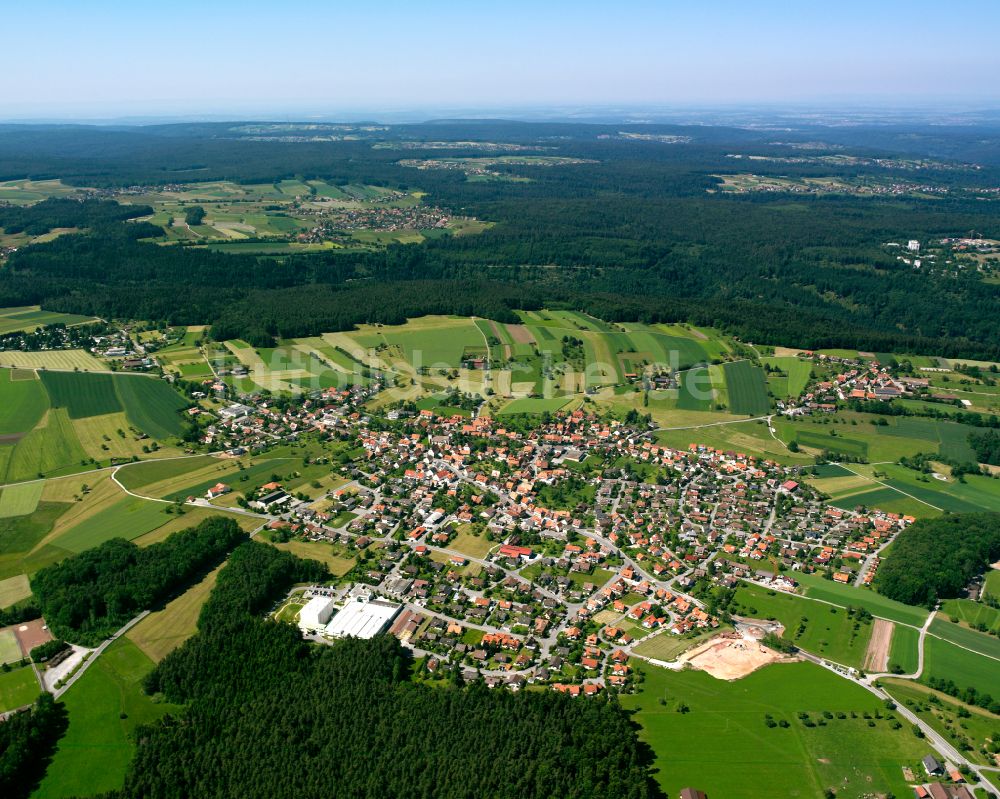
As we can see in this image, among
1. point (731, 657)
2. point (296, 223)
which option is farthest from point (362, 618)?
point (296, 223)

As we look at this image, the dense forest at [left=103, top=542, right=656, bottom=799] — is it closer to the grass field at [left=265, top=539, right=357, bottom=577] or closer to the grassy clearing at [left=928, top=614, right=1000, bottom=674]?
the grass field at [left=265, top=539, right=357, bottom=577]

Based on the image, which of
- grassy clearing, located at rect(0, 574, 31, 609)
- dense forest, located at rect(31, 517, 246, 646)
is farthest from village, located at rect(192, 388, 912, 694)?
grassy clearing, located at rect(0, 574, 31, 609)

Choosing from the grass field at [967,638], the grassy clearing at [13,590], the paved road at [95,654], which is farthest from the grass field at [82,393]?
the grass field at [967,638]

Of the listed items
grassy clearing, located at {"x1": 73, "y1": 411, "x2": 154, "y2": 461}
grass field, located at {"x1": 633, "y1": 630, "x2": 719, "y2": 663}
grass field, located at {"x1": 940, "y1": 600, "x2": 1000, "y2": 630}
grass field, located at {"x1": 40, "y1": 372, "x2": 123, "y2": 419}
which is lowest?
grass field, located at {"x1": 940, "y1": 600, "x2": 1000, "y2": 630}

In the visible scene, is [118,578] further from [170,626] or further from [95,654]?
[95,654]

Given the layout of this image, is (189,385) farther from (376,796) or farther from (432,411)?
(376,796)

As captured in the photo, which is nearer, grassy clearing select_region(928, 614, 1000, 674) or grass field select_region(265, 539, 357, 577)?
grassy clearing select_region(928, 614, 1000, 674)
